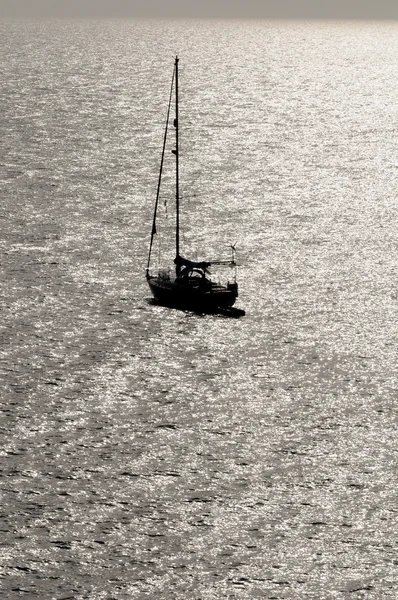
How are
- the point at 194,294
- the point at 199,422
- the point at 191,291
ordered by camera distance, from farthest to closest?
1. the point at 191,291
2. the point at 194,294
3. the point at 199,422

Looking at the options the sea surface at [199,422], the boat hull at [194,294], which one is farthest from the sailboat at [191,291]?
the sea surface at [199,422]

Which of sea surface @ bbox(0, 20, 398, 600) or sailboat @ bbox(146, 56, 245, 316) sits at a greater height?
sailboat @ bbox(146, 56, 245, 316)

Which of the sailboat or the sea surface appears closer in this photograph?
the sea surface

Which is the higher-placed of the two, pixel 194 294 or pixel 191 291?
pixel 191 291

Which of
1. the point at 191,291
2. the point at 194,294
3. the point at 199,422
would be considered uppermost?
the point at 191,291

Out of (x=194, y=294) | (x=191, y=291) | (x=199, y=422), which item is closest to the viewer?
(x=199, y=422)

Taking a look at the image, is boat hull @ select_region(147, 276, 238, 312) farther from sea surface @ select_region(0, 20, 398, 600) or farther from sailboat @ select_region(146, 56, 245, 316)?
sea surface @ select_region(0, 20, 398, 600)

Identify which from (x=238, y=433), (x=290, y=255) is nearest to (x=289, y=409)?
(x=238, y=433)

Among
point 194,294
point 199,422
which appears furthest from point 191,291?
point 199,422

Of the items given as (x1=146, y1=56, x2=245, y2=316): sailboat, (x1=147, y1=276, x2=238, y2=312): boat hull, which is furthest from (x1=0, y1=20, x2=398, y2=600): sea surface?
(x1=146, y1=56, x2=245, y2=316): sailboat

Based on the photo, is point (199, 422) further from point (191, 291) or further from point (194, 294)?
point (191, 291)
